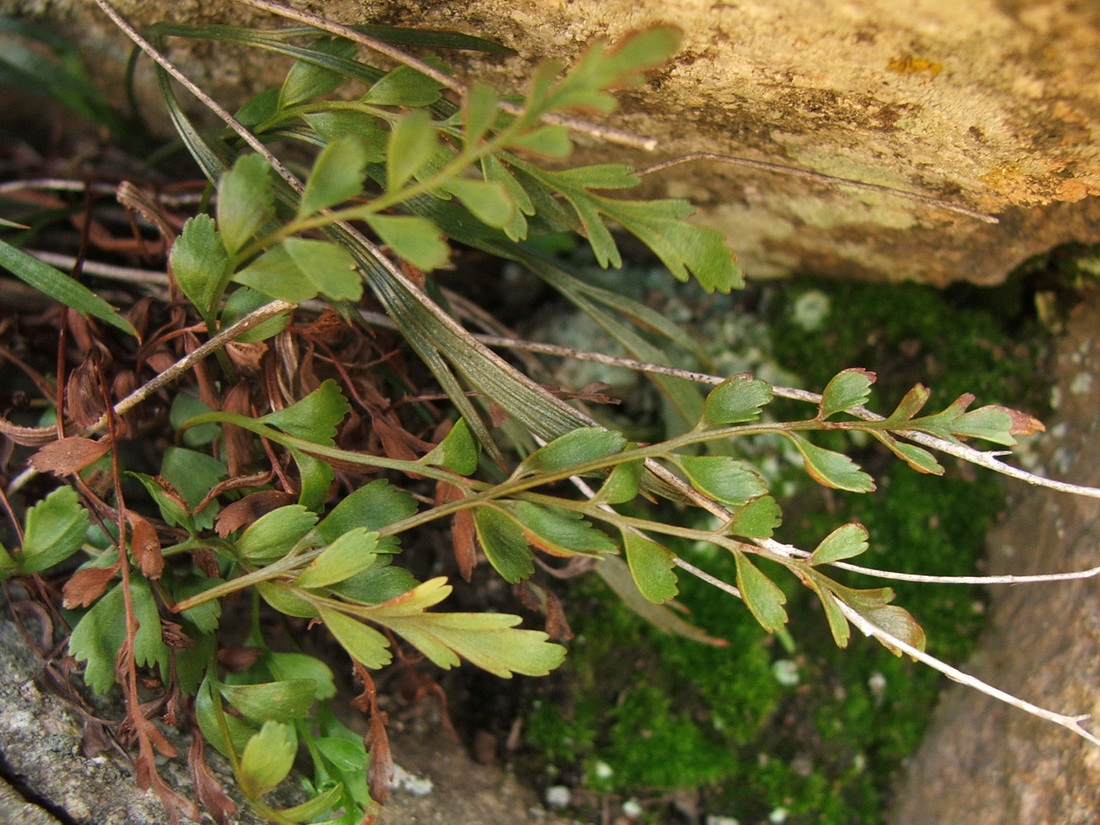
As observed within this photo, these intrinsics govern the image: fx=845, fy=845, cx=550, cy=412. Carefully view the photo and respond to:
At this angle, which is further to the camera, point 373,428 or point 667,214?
point 373,428

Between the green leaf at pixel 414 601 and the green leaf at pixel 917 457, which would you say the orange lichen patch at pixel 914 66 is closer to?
the green leaf at pixel 917 457

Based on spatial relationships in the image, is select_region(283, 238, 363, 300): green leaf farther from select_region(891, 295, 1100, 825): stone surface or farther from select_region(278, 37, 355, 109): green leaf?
select_region(891, 295, 1100, 825): stone surface

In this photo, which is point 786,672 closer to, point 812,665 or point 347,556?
point 812,665

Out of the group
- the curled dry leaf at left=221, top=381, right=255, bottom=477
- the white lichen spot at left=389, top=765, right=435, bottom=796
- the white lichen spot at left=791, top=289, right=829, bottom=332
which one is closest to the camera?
the curled dry leaf at left=221, top=381, right=255, bottom=477

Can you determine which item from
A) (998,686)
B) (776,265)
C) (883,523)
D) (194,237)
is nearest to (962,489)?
(883,523)

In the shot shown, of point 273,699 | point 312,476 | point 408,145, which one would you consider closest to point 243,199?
point 408,145

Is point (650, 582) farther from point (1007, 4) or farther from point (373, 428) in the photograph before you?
point (1007, 4)

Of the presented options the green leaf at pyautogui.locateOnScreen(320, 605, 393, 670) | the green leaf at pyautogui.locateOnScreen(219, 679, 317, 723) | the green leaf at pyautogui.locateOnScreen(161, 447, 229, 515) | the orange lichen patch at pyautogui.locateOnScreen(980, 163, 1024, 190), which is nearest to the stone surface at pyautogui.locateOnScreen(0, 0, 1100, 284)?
the orange lichen patch at pyautogui.locateOnScreen(980, 163, 1024, 190)

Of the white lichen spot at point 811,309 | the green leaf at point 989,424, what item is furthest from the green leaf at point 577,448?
the white lichen spot at point 811,309
